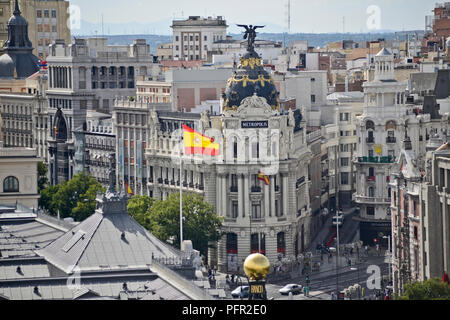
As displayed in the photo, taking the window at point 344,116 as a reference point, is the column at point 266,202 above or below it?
below

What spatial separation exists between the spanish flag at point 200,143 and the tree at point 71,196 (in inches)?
409

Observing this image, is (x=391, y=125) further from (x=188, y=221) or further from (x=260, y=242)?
(x=188, y=221)

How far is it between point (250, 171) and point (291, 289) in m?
22.9

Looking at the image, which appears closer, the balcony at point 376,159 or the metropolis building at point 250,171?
the metropolis building at point 250,171

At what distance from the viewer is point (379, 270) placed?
453 ft

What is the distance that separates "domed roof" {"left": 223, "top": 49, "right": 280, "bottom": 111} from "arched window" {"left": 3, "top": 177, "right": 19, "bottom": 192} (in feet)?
67.7

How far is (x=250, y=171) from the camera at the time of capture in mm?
144375

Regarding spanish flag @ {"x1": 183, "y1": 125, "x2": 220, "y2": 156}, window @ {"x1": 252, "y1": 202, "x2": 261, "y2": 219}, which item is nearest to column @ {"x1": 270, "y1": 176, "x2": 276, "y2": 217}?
window @ {"x1": 252, "y1": 202, "x2": 261, "y2": 219}

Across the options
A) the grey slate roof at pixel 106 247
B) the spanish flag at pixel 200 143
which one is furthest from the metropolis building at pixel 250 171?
the grey slate roof at pixel 106 247

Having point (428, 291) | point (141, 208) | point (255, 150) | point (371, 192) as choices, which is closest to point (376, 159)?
point (371, 192)

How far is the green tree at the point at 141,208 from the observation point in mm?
138875

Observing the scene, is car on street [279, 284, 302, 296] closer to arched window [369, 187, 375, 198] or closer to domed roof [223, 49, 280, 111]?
domed roof [223, 49, 280, 111]

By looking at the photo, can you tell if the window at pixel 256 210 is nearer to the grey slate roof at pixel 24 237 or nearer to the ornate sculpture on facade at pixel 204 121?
the ornate sculpture on facade at pixel 204 121

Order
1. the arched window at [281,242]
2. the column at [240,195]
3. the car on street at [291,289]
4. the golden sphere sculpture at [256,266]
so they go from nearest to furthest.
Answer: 1. the golden sphere sculpture at [256,266]
2. the car on street at [291,289]
3. the column at [240,195]
4. the arched window at [281,242]
